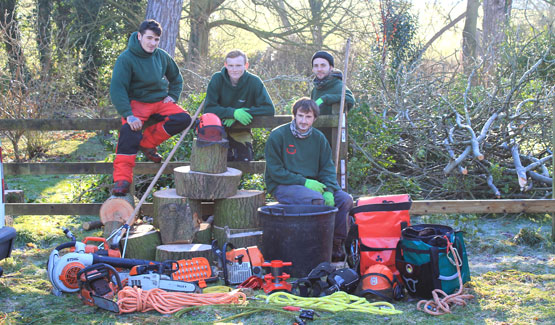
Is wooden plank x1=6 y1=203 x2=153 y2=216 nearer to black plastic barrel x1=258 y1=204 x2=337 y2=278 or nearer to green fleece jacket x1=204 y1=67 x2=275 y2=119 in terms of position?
green fleece jacket x1=204 y1=67 x2=275 y2=119

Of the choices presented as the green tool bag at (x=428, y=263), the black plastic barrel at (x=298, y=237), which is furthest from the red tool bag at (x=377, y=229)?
the black plastic barrel at (x=298, y=237)

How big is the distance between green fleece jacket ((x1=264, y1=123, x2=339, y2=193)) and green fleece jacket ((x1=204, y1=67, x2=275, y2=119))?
0.55m

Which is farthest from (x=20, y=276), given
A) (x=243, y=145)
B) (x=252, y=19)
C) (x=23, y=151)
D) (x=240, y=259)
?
(x=252, y=19)

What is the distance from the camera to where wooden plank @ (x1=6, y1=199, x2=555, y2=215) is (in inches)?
221

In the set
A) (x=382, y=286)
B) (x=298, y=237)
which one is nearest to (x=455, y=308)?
(x=382, y=286)

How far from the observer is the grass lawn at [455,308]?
377cm

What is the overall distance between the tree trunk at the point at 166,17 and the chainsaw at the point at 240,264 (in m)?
6.61

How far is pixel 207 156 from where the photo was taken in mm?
5293

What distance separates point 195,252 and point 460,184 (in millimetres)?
4113

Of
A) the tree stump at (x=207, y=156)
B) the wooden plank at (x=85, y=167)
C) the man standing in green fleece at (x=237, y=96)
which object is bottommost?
the wooden plank at (x=85, y=167)

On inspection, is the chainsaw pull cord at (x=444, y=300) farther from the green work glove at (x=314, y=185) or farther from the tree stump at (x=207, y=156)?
the tree stump at (x=207, y=156)

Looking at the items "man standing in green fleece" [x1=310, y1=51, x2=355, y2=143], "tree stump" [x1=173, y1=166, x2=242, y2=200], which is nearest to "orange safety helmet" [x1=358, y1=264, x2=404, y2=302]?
"tree stump" [x1=173, y1=166, x2=242, y2=200]

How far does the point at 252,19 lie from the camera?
61.4 ft

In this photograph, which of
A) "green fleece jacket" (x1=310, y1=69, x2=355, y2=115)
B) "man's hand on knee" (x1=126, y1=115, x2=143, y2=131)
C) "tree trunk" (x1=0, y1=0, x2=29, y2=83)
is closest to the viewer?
"man's hand on knee" (x1=126, y1=115, x2=143, y2=131)
